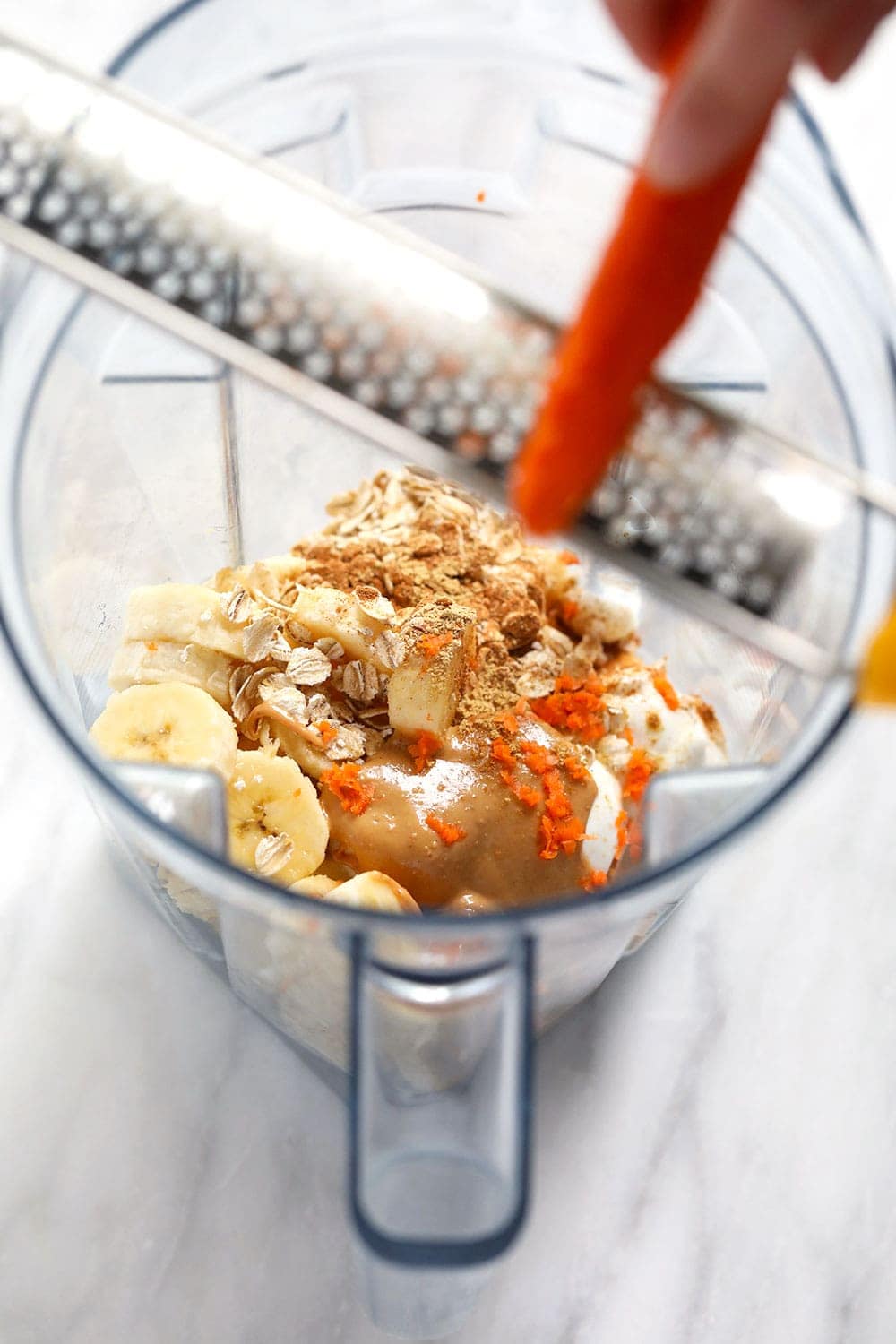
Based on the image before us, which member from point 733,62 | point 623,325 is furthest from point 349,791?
point 733,62

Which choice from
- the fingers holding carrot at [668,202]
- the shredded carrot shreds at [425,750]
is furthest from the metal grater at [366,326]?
the shredded carrot shreds at [425,750]

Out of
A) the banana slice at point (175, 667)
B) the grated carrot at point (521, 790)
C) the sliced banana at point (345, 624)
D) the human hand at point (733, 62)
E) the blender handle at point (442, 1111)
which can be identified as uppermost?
the human hand at point (733, 62)

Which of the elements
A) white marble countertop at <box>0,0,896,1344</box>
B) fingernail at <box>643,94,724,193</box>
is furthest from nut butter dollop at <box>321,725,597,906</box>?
fingernail at <box>643,94,724,193</box>

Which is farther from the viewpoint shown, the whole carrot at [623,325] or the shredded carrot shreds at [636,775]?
the shredded carrot shreds at [636,775]

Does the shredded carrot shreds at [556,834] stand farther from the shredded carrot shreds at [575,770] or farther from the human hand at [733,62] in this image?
the human hand at [733,62]

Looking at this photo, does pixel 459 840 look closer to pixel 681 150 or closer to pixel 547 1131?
pixel 547 1131

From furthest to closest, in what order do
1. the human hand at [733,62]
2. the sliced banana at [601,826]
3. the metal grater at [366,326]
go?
the sliced banana at [601,826] → the metal grater at [366,326] → the human hand at [733,62]

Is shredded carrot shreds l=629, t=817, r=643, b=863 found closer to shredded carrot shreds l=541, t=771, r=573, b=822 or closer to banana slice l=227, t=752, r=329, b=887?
shredded carrot shreds l=541, t=771, r=573, b=822
